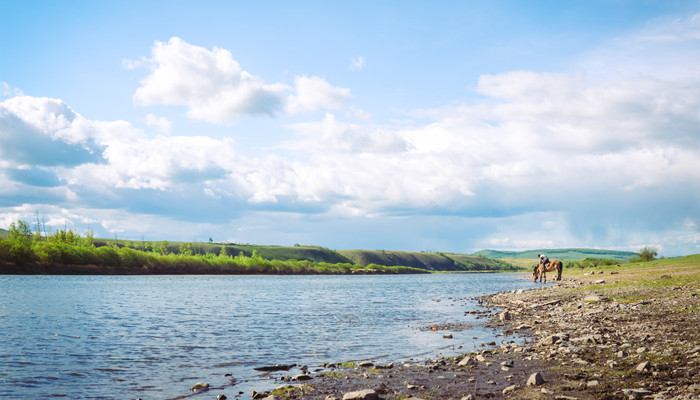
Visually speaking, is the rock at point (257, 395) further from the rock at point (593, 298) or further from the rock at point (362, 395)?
the rock at point (593, 298)

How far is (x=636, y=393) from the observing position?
10883mm

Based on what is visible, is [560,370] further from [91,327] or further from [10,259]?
[10,259]

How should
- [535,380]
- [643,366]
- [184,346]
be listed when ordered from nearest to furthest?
[535,380], [643,366], [184,346]

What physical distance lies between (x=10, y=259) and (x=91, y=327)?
10771 cm

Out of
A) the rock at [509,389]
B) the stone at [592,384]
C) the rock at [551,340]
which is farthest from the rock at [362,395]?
the rock at [551,340]

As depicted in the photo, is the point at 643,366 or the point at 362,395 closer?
the point at 362,395

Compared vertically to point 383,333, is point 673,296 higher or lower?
higher

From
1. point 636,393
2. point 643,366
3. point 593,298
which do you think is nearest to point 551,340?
point 643,366

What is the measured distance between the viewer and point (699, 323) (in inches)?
741

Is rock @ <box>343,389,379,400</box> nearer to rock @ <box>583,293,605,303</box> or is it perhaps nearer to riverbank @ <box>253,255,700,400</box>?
riverbank @ <box>253,255,700,400</box>

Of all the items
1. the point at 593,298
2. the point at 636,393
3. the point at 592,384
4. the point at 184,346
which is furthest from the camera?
the point at 593,298

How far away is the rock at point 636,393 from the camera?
10.7 metres

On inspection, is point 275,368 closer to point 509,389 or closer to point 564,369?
point 509,389

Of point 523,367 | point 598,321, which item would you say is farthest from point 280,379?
point 598,321
